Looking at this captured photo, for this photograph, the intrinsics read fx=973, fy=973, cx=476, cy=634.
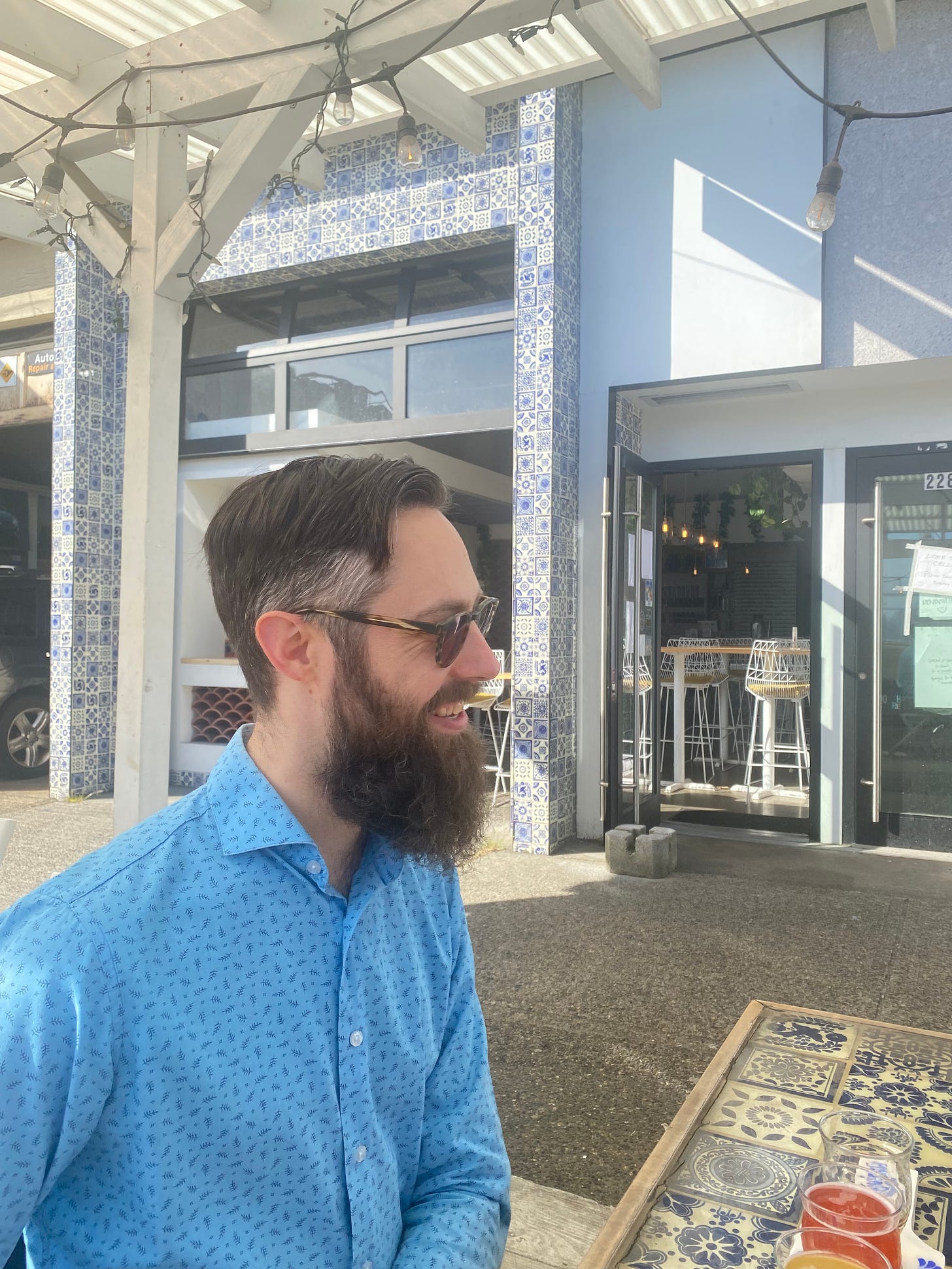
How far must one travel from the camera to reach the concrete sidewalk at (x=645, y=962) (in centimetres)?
271

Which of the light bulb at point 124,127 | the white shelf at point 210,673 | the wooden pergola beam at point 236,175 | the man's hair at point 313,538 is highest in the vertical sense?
the light bulb at point 124,127

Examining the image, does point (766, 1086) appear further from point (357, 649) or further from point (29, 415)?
point (29, 415)

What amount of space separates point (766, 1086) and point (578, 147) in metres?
5.55

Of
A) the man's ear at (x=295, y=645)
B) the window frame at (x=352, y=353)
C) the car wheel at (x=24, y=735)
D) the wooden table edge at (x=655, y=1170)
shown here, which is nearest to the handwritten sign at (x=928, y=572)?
the window frame at (x=352, y=353)

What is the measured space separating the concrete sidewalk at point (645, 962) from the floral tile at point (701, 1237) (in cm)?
102

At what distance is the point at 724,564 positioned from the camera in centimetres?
1193

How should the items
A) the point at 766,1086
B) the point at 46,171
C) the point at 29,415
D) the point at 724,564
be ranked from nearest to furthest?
the point at 766,1086 < the point at 46,171 < the point at 29,415 < the point at 724,564

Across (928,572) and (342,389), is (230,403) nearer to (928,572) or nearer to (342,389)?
(342,389)

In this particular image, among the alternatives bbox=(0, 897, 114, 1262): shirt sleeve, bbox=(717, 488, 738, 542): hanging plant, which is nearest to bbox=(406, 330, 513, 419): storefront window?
bbox=(717, 488, 738, 542): hanging plant

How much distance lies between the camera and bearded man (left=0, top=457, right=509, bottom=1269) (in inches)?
34.7

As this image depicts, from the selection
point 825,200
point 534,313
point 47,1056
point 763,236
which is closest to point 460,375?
point 534,313

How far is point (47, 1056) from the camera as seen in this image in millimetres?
834

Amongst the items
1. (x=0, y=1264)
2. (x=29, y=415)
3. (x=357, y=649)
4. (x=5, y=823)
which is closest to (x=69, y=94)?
(x=5, y=823)

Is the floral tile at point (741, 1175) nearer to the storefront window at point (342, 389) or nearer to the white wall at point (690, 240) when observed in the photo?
the white wall at point (690, 240)
